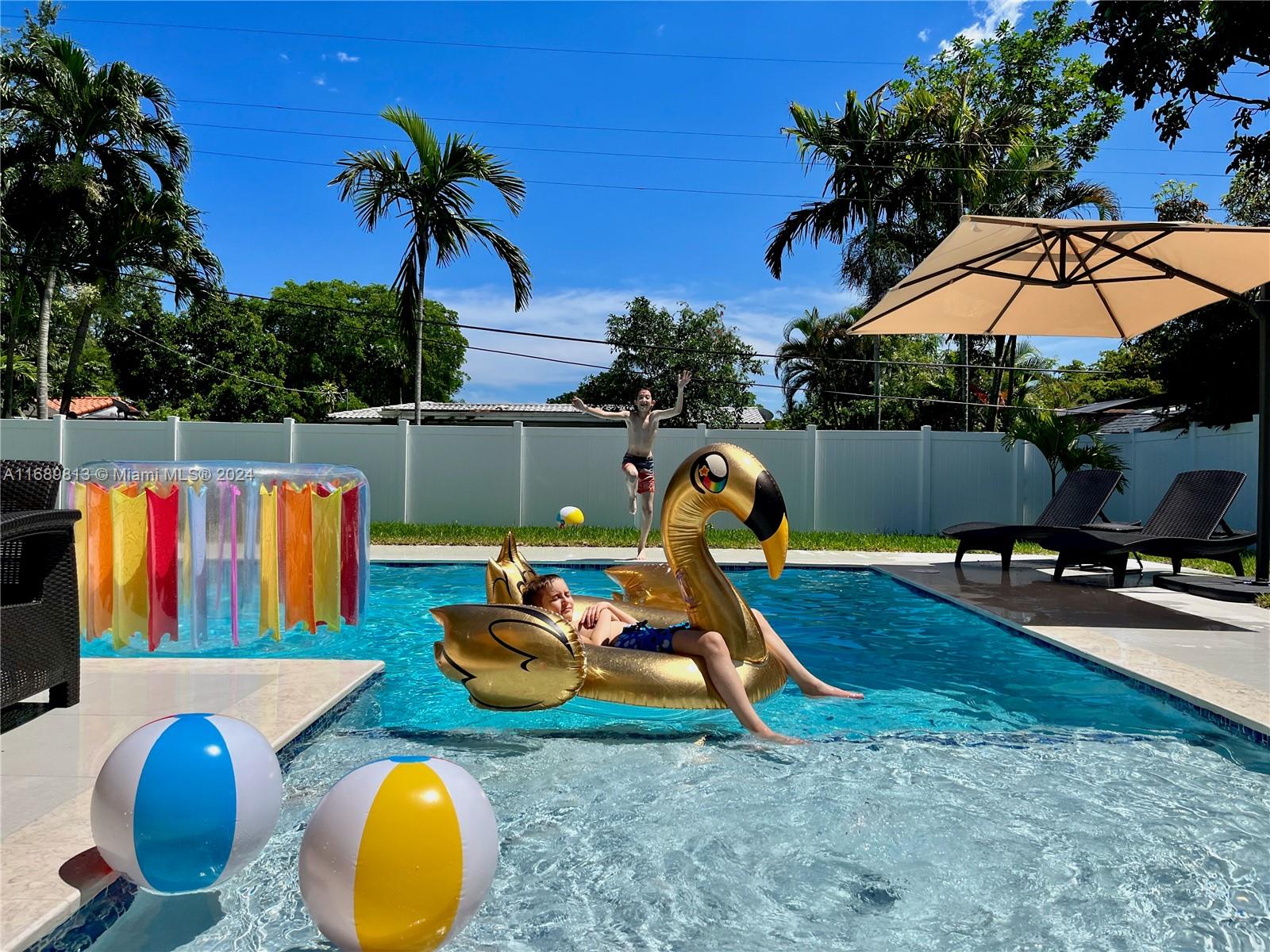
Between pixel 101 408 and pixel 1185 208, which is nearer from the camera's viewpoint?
pixel 1185 208

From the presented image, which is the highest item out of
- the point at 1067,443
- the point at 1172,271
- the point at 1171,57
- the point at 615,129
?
the point at 615,129

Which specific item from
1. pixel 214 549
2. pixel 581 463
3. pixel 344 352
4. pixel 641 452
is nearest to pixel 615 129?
pixel 581 463

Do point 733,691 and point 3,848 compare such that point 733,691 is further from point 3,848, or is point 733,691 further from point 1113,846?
point 3,848

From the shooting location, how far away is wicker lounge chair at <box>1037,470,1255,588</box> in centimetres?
769

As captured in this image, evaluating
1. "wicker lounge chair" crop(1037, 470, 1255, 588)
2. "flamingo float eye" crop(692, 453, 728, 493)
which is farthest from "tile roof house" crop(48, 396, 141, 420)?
"flamingo float eye" crop(692, 453, 728, 493)

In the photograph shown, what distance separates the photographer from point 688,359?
101ft

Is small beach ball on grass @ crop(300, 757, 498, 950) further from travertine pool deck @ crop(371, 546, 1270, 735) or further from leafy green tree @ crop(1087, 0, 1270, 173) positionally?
leafy green tree @ crop(1087, 0, 1270, 173)

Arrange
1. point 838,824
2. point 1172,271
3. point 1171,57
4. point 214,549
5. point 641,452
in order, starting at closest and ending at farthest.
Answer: point 838,824 → point 214,549 → point 1172,271 → point 641,452 → point 1171,57

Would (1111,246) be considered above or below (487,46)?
below

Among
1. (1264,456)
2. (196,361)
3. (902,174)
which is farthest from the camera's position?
(196,361)

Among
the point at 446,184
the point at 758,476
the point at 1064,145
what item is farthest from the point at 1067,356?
the point at 758,476

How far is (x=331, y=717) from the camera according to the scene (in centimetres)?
420

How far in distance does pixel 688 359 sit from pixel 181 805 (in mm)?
29125

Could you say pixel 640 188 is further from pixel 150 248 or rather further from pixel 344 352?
pixel 344 352
